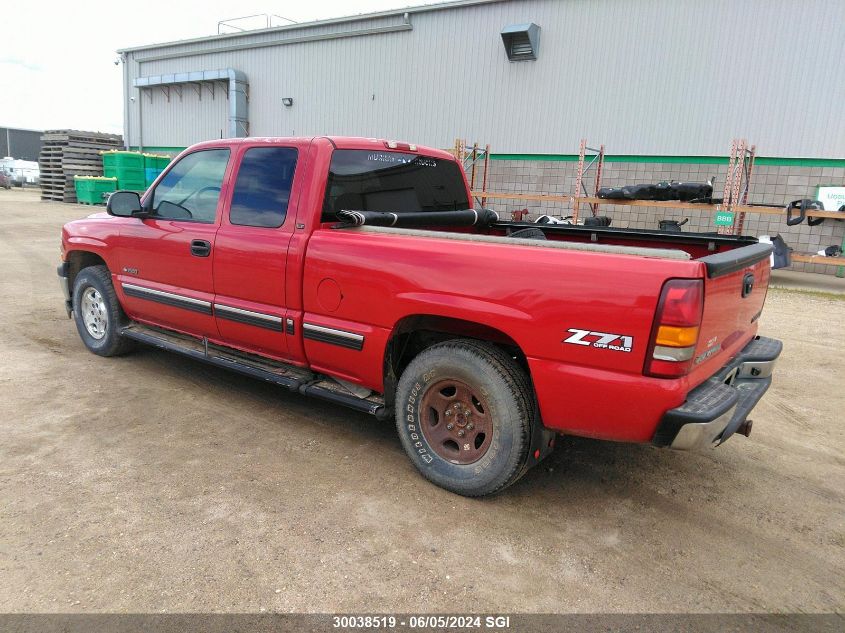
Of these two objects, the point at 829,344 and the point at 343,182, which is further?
the point at 829,344

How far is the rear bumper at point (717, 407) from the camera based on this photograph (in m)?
2.58

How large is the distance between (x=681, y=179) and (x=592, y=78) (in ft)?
11.3

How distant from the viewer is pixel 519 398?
2.97 m

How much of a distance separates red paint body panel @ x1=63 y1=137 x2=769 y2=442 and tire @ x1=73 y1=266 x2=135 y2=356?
673mm

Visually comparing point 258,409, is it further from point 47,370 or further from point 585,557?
point 585,557

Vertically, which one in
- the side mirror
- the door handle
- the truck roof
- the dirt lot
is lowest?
the dirt lot

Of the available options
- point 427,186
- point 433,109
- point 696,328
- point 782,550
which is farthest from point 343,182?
point 433,109

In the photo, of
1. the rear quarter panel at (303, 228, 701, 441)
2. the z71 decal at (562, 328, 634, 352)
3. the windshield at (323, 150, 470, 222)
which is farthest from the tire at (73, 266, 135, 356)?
the z71 decal at (562, 328, 634, 352)

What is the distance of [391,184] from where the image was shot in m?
4.15

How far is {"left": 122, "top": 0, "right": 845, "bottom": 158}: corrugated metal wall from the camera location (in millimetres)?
12914

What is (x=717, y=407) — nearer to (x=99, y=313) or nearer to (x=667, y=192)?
(x=99, y=313)

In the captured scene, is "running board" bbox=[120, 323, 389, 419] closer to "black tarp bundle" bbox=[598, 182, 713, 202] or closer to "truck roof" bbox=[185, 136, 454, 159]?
"truck roof" bbox=[185, 136, 454, 159]

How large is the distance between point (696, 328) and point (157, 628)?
245 centimetres

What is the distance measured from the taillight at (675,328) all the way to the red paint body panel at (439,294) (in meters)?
0.04
